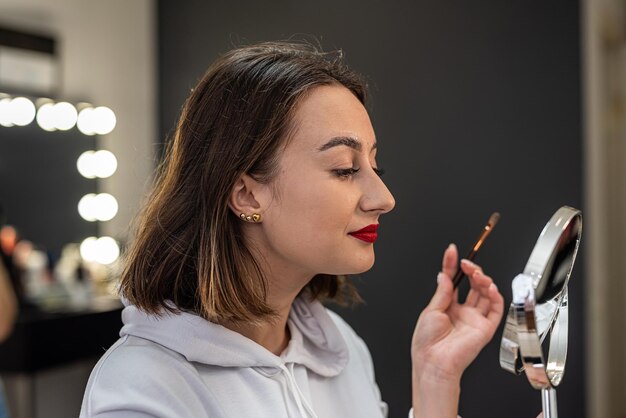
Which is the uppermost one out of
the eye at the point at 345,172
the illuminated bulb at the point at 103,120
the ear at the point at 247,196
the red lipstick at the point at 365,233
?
the eye at the point at 345,172

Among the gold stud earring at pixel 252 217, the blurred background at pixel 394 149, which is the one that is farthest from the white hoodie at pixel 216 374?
the blurred background at pixel 394 149

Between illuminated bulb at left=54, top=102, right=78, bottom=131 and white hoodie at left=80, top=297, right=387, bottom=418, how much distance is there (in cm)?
225

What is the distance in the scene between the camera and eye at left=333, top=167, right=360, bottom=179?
904 millimetres

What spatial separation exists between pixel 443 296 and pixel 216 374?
0.31 metres

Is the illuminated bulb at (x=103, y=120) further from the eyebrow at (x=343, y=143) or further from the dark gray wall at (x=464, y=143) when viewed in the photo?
the eyebrow at (x=343, y=143)

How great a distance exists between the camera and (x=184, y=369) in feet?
2.77

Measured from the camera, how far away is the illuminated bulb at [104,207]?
10.5ft

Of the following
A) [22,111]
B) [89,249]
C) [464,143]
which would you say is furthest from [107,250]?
[464,143]

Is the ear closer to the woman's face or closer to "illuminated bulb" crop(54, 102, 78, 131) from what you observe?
the woman's face

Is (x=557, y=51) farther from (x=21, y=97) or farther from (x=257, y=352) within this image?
(x=21, y=97)

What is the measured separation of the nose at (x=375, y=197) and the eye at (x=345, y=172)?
0.02m

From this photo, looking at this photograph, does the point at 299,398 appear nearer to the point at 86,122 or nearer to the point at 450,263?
the point at 450,263

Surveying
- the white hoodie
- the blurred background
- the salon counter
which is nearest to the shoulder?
the white hoodie

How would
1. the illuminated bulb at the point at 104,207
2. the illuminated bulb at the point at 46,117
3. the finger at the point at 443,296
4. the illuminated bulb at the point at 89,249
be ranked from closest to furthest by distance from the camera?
the finger at the point at 443,296 → the illuminated bulb at the point at 46,117 → the illuminated bulb at the point at 89,249 → the illuminated bulb at the point at 104,207
